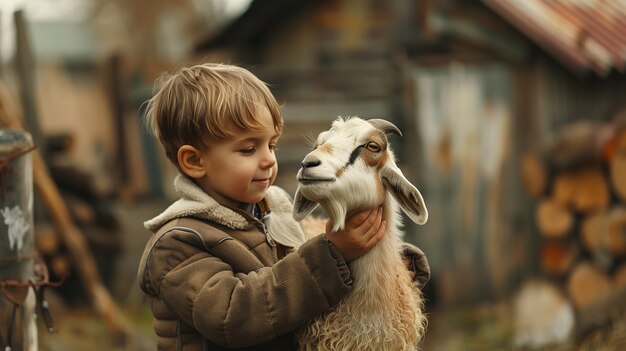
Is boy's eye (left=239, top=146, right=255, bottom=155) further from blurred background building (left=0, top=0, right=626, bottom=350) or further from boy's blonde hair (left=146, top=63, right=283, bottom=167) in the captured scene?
blurred background building (left=0, top=0, right=626, bottom=350)

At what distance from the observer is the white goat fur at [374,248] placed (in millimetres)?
2381

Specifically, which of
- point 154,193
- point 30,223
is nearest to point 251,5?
point 154,193

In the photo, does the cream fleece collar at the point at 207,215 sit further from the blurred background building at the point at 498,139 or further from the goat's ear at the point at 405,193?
the blurred background building at the point at 498,139

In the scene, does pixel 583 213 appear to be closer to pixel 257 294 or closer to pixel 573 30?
pixel 573 30

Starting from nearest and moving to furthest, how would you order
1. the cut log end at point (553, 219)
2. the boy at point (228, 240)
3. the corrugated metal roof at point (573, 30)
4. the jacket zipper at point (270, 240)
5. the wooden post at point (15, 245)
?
the boy at point (228, 240) → the jacket zipper at point (270, 240) → the wooden post at point (15, 245) → the corrugated metal roof at point (573, 30) → the cut log end at point (553, 219)

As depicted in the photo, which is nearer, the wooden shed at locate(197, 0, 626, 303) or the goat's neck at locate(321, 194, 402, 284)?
the goat's neck at locate(321, 194, 402, 284)

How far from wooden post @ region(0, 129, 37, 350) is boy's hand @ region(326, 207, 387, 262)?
1.52m

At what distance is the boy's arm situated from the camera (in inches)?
93.4

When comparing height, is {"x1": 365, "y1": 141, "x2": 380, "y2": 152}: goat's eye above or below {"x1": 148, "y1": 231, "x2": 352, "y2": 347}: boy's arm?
above

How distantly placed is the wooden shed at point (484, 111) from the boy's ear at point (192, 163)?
13.9 ft

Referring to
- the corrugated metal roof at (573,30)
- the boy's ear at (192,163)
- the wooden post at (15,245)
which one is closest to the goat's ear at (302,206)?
the boy's ear at (192,163)

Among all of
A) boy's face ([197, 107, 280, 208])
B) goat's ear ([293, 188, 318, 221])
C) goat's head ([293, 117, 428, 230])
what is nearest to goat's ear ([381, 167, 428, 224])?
goat's head ([293, 117, 428, 230])

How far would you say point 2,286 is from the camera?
3.34 metres

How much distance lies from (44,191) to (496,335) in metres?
3.56
